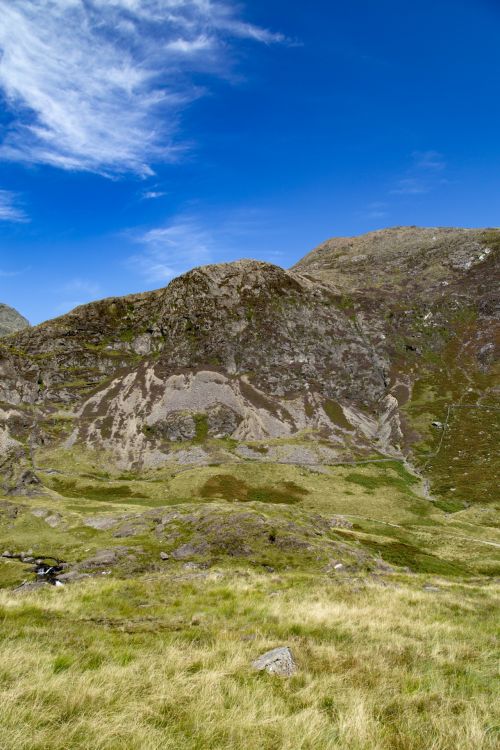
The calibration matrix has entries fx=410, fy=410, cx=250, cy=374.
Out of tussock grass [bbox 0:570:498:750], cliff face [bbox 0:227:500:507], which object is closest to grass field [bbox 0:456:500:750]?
Result: tussock grass [bbox 0:570:498:750]

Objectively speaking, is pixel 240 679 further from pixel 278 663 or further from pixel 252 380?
pixel 252 380

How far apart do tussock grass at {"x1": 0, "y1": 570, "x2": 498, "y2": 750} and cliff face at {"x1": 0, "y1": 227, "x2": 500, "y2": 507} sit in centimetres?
10444

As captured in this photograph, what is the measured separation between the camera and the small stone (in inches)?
301

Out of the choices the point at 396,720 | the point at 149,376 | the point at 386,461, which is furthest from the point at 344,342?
the point at 396,720

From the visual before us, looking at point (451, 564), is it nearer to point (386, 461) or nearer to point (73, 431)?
→ point (386, 461)

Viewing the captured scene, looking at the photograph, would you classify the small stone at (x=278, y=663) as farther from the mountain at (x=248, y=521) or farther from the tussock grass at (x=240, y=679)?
the tussock grass at (x=240, y=679)

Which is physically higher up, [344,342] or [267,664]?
[344,342]

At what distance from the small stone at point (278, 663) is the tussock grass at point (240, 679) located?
0.29 metres

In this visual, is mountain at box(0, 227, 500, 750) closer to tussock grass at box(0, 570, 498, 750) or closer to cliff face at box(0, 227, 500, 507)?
tussock grass at box(0, 570, 498, 750)

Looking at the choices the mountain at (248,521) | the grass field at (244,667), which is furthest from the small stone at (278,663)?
the grass field at (244,667)

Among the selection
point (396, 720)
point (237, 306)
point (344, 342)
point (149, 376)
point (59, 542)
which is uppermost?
point (237, 306)

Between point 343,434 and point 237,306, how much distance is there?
76.7m

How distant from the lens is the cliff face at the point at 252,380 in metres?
128

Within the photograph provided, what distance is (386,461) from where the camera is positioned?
126250 millimetres
